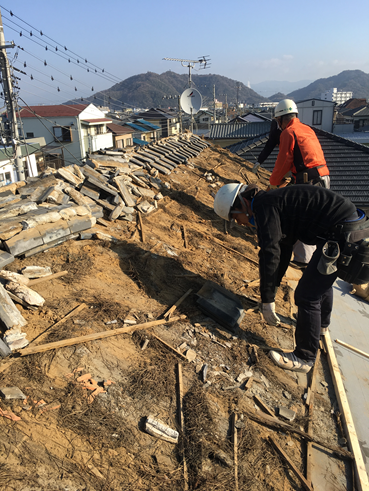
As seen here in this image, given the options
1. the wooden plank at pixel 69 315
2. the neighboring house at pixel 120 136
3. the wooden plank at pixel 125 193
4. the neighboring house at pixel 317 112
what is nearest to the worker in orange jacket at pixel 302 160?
the wooden plank at pixel 125 193

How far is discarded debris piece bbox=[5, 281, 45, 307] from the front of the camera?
3.64 m

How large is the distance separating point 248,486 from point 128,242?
12.0 feet

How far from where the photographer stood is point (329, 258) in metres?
3.31

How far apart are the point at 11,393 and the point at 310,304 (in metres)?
2.87

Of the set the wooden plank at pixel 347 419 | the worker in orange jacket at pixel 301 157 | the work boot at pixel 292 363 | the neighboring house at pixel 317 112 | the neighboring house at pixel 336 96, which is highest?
the neighboring house at pixel 336 96

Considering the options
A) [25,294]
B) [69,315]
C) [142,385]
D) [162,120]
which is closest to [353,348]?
[142,385]

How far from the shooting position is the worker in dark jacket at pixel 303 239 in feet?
11.2

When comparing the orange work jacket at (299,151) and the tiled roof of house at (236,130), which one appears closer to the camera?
the orange work jacket at (299,151)

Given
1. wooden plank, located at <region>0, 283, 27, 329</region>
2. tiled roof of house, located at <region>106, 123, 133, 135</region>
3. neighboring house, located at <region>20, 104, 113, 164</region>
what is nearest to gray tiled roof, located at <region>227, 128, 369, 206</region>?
wooden plank, located at <region>0, 283, 27, 329</region>

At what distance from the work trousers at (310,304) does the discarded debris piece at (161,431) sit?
1.71 meters

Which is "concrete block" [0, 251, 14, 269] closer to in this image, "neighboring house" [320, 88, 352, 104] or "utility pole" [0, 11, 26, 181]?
"utility pole" [0, 11, 26, 181]

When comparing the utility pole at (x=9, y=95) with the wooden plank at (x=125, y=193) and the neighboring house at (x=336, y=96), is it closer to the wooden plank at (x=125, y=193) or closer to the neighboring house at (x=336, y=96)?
the wooden plank at (x=125, y=193)

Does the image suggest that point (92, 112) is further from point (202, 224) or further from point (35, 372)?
point (35, 372)

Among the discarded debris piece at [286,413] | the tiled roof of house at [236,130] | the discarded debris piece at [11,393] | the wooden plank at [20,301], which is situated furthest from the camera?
the tiled roof of house at [236,130]
